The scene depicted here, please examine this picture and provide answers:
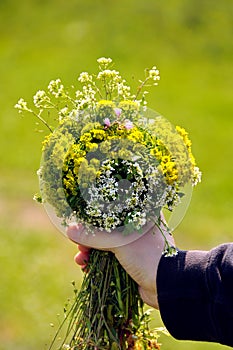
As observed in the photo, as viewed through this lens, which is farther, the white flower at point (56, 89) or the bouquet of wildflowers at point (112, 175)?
the white flower at point (56, 89)

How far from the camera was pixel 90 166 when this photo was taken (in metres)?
2.51

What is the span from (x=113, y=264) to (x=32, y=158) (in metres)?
7.96

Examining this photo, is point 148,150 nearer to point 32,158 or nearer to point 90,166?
point 90,166

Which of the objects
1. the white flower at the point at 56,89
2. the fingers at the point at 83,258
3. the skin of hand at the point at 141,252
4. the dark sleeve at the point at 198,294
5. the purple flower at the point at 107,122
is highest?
the white flower at the point at 56,89

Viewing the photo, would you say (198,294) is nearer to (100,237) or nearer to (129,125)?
(100,237)

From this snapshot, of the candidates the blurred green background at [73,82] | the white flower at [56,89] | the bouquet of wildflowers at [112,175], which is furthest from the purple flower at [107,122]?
the blurred green background at [73,82]

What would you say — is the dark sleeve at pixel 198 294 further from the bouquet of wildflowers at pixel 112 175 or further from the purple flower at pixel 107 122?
the purple flower at pixel 107 122

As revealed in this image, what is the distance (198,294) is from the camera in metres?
2.45

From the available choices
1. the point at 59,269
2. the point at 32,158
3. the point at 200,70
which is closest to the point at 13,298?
the point at 59,269

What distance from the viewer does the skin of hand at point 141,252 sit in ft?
8.30

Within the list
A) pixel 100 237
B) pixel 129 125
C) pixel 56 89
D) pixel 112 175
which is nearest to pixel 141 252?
pixel 100 237

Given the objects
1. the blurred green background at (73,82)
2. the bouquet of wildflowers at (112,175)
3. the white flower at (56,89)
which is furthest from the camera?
the blurred green background at (73,82)

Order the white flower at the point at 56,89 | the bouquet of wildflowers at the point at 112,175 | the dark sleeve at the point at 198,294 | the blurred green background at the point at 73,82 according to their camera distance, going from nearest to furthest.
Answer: the dark sleeve at the point at 198,294, the bouquet of wildflowers at the point at 112,175, the white flower at the point at 56,89, the blurred green background at the point at 73,82

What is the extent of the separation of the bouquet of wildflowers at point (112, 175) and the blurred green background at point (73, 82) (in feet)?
12.8
